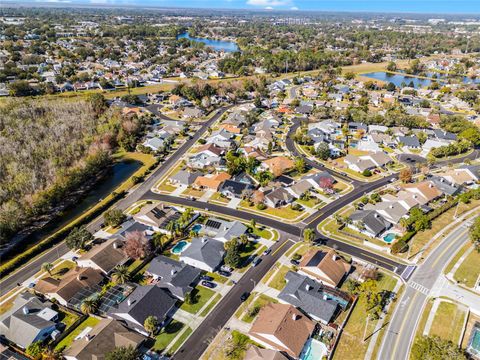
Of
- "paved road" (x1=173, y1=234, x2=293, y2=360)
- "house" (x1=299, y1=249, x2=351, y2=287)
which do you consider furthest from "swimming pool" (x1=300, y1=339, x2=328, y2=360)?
"paved road" (x1=173, y1=234, x2=293, y2=360)

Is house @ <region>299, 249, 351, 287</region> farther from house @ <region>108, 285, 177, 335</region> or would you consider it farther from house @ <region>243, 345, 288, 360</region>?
house @ <region>108, 285, 177, 335</region>

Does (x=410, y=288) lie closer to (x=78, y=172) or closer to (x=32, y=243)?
(x=32, y=243)

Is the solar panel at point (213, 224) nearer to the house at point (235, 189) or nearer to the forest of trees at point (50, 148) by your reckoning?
the house at point (235, 189)

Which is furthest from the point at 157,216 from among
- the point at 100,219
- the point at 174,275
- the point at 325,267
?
Result: the point at 325,267

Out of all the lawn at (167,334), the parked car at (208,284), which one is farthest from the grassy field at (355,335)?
the lawn at (167,334)

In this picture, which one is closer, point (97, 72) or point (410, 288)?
point (410, 288)

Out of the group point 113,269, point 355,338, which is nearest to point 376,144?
point 355,338
